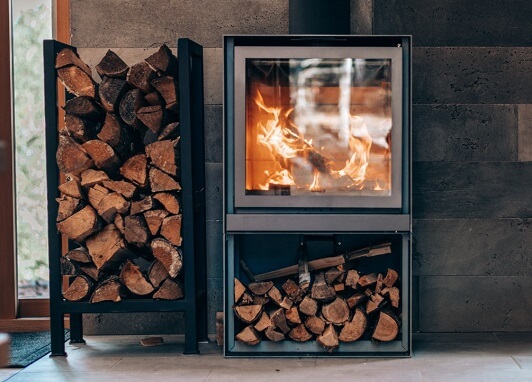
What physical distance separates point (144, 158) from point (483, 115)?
1.39m

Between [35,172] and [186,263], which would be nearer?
[186,263]

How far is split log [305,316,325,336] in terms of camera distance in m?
2.72

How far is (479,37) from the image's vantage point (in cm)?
311

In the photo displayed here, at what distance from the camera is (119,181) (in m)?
2.80

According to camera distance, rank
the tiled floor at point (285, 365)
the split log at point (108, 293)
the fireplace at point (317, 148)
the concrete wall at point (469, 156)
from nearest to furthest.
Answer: the tiled floor at point (285, 365) → the fireplace at point (317, 148) → the split log at point (108, 293) → the concrete wall at point (469, 156)

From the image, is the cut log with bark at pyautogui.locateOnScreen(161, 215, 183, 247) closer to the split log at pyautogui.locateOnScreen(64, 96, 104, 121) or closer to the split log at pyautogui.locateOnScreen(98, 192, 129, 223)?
the split log at pyautogui.locateOnScreen(98, 192, 129, 223)

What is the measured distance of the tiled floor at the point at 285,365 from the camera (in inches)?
97.8

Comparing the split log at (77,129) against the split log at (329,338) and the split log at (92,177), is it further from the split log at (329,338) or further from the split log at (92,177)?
the split log at (329,338)

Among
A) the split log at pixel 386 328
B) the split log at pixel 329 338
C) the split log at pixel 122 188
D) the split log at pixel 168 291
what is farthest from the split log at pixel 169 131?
the split log at pixel 386 328

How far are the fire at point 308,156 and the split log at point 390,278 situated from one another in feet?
1.10

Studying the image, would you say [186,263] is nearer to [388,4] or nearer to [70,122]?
[70,122]

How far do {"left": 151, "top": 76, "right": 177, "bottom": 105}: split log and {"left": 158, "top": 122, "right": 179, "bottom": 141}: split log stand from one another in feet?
0.27

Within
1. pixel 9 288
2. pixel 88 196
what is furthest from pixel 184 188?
pixel 9 288

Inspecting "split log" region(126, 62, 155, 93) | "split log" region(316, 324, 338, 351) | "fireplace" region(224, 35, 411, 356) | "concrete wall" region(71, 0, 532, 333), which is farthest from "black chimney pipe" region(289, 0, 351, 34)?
"split log" region(316, 324, 338, 351)
